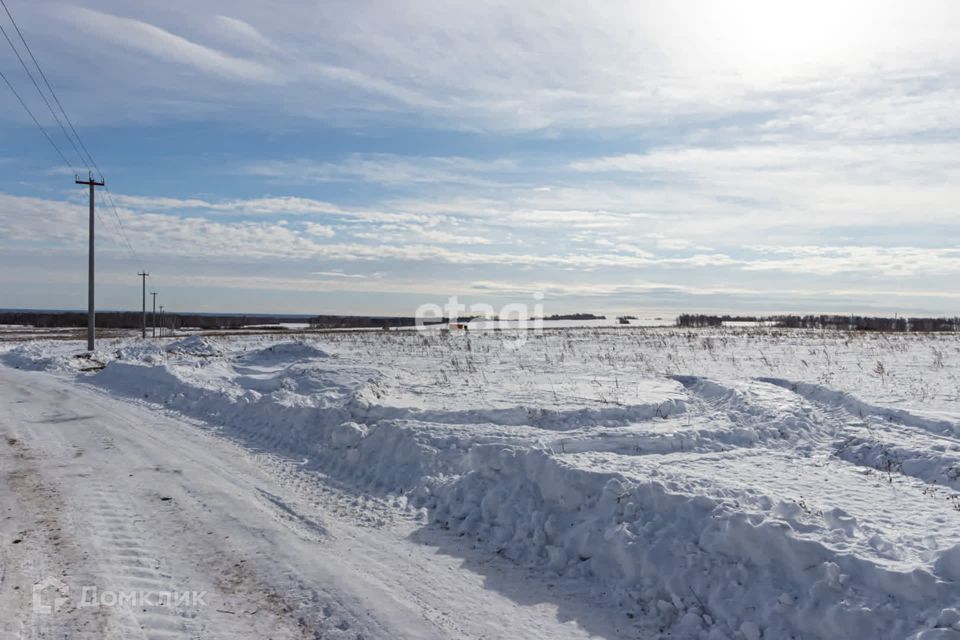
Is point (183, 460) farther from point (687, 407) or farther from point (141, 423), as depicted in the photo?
→ point (687, 407)

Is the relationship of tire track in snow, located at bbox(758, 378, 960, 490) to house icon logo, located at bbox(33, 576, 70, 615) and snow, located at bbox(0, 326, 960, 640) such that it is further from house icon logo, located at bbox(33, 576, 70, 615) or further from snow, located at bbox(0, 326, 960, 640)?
house icon logo, located at bbox(33, 576, 70, 615)

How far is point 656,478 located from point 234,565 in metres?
4.30

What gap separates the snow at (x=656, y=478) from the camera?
15.5ft

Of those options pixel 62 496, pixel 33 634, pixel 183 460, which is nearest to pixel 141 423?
pixel 183 460

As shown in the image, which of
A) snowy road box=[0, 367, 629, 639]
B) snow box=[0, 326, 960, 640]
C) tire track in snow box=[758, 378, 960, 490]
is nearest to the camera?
snowy road box=[0, 367, 629, 639]

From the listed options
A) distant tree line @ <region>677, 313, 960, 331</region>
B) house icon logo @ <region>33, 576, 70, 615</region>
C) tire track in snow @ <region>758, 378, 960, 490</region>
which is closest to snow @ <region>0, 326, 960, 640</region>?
tire track in snow @ <region>758, 378, 960, 490</region>

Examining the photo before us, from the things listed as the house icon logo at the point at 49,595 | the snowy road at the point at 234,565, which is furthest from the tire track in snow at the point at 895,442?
the house icon logo at the point at 49,595

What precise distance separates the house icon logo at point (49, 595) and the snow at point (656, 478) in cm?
215

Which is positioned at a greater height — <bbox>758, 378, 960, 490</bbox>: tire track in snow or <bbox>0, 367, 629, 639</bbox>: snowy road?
<bbox>758, 378, 960, 490</bbox>: tire track in snow

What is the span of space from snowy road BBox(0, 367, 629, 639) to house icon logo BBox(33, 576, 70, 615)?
0.05ft

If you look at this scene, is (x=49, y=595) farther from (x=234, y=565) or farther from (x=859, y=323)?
(x=859, y=323)

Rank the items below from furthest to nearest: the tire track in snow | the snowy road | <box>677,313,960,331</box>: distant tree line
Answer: <box>677,313,960,331</box>: distant tree line → the tire track in snow → the snowy road

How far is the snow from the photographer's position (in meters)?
4.72

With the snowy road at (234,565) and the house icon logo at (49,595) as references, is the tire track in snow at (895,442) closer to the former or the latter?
the snowy road at (234,565)
